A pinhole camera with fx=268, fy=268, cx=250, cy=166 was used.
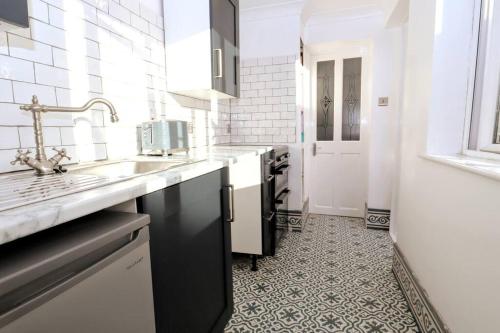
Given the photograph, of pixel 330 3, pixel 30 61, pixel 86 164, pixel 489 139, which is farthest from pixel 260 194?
pixel 330 3

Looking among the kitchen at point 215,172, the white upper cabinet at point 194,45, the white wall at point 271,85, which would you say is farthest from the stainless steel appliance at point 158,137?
the white wall at point 271,85

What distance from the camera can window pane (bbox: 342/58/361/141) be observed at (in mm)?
3299

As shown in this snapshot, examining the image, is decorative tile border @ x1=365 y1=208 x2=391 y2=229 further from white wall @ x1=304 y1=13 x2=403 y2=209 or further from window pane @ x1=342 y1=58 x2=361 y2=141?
window pane @ x1=342 y1=58 x2=361 y2=141

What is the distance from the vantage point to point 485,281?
90 cm

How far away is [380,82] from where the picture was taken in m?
2.88

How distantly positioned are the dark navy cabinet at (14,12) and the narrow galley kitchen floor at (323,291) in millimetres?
1643

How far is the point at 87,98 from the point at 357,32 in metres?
2.84

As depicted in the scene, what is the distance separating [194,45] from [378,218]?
262cm

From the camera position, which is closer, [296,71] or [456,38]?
[456,38]

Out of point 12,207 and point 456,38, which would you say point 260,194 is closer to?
point 456,38

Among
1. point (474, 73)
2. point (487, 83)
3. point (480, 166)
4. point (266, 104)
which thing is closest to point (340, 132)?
point (266, 104)

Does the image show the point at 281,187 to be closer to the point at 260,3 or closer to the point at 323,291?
the point at 323,291

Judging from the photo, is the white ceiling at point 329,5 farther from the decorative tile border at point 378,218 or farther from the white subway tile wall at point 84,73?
the decorative tile border at point 378,218

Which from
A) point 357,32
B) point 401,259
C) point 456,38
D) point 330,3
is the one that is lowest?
point 401,259
